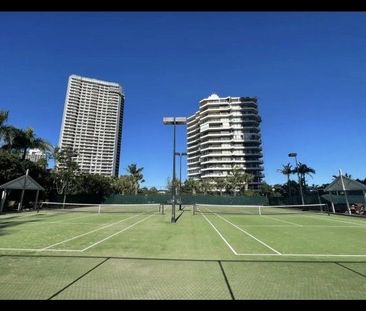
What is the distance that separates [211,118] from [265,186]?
45088 mm

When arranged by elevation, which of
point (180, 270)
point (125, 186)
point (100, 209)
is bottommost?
point (180, 270)

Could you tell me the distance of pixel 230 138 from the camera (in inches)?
5295

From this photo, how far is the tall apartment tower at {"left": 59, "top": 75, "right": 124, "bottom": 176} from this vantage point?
5832 inches

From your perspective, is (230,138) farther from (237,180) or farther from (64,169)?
(64,169)

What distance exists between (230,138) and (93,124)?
6930 cm

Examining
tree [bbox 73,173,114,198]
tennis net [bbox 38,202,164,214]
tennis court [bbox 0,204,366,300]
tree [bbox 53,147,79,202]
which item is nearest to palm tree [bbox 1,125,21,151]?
tennis net [bbox 38,202,164,214]

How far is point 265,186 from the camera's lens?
111 m

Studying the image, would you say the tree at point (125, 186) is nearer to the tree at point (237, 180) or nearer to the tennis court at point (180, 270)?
the tree at point (237, 180)

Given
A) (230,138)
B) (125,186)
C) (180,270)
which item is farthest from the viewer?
(230,138)

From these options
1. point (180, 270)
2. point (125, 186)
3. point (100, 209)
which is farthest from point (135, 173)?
point (180, 270)
